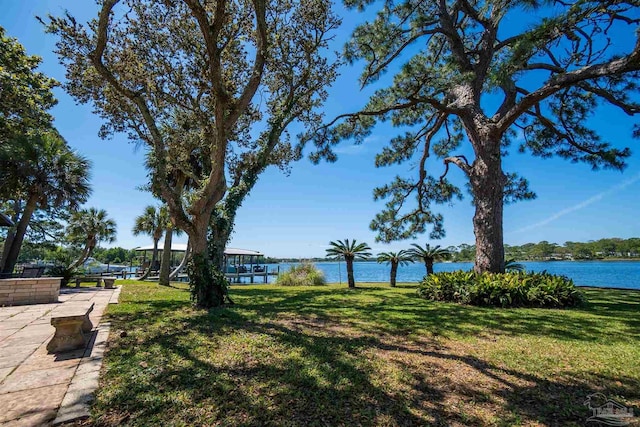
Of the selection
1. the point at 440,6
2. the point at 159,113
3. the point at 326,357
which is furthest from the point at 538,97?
the point at 159,113

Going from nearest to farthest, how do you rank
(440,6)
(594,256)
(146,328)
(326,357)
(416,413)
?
1. (416,413)
2. (326,357)
3. (146,328)
4. (440,6)
5. (594,256)

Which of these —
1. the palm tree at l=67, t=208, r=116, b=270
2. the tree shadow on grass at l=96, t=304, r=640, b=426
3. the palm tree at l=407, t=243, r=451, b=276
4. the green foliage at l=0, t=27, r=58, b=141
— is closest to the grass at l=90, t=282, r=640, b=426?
the tree shadow on grass at l=96, t=304, r=640, b=426

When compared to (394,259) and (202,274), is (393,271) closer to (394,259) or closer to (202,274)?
(394,259)

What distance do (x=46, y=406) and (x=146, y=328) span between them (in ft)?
8.25

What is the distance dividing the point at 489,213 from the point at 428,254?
493cm

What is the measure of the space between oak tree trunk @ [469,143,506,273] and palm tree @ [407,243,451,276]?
4.14 m

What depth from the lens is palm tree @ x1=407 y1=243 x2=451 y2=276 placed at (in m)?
12.8

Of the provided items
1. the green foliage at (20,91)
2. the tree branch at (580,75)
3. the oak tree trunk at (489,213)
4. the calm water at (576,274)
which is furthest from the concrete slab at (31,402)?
the calm water at (576,274)

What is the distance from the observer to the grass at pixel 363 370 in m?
2.27

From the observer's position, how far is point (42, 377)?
9.44 ft

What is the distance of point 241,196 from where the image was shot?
942cm

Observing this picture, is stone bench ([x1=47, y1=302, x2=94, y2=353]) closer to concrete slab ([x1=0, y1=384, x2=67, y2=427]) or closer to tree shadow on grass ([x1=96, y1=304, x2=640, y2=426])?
tree shadow on grass ([x1=96, y1=304, x2=640, y2=426])

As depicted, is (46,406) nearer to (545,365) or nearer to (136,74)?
(545,365)
